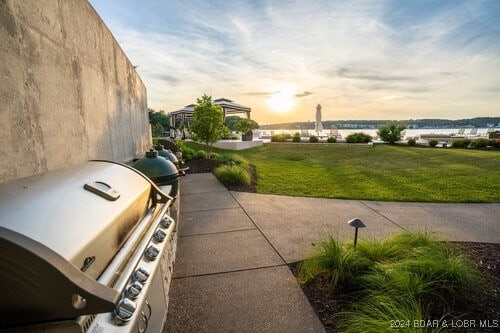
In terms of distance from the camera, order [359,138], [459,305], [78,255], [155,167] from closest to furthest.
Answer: [78,255] < [459,305] < [155,167] < [359,138]

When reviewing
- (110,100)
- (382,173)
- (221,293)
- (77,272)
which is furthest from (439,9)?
(77,272)

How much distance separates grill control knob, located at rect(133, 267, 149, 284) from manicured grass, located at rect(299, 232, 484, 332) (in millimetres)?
1820

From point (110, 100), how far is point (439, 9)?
12311 mm

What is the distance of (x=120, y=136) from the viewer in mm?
5504

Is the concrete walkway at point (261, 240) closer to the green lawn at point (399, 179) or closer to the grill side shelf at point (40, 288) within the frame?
the green lawn at point (399, 179)

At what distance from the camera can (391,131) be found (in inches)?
846

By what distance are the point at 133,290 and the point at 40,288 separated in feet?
1.50

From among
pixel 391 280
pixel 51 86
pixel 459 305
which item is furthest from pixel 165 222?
pixel 459 305

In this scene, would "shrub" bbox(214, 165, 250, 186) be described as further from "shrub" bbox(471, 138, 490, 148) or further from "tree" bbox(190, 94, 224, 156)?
"shrub" bbox(471, 138, 490, 148)

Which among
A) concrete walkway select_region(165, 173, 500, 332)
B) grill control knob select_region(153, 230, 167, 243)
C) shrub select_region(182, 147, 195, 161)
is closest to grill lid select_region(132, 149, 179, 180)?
concrete walkway select_region(165, 173, 500, 332)

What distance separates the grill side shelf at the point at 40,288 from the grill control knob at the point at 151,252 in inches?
25.9

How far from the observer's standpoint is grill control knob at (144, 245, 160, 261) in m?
1.58

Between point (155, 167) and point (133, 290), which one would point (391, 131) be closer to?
point (155, 167)

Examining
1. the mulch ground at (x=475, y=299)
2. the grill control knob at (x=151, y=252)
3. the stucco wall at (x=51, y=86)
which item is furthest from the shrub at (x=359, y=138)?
the grill control knob at (x=151, y=252)
